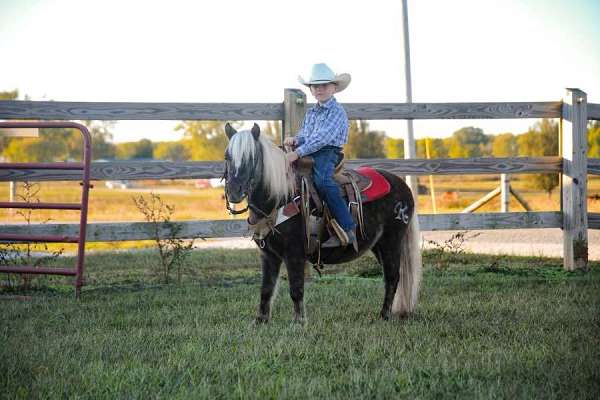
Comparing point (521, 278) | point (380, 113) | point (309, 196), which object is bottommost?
point (521, 278)

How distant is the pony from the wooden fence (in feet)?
7.40

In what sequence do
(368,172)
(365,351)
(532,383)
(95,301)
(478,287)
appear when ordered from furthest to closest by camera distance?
1. (478,287)
2. (95,301)
3. (368,172)
4. (365,351)
5. (532,383)

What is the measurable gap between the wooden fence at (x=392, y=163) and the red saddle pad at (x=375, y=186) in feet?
7.24

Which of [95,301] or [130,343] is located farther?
[95,301]

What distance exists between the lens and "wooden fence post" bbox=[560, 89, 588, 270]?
29.8 ft

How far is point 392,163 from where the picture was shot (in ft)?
28.3

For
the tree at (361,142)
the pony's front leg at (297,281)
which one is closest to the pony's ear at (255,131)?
the pony's front leg at (297,281)

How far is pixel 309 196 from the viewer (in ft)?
18.5

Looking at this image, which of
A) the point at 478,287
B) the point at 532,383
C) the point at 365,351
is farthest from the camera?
the point at 478,287

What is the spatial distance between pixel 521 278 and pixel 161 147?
92203 mm

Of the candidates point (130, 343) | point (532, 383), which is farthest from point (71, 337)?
point (532, 383)

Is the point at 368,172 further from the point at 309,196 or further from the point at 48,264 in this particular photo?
the point at 48,264

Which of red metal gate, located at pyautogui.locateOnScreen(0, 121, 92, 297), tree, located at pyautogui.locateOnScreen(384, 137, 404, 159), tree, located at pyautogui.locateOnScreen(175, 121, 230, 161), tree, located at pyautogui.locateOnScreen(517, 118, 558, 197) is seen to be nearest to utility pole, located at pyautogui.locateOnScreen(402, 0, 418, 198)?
red metal gate, located at pyautogui.locateOnScreen(0, 121, 92, 297)

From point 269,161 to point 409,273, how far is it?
1.88m
